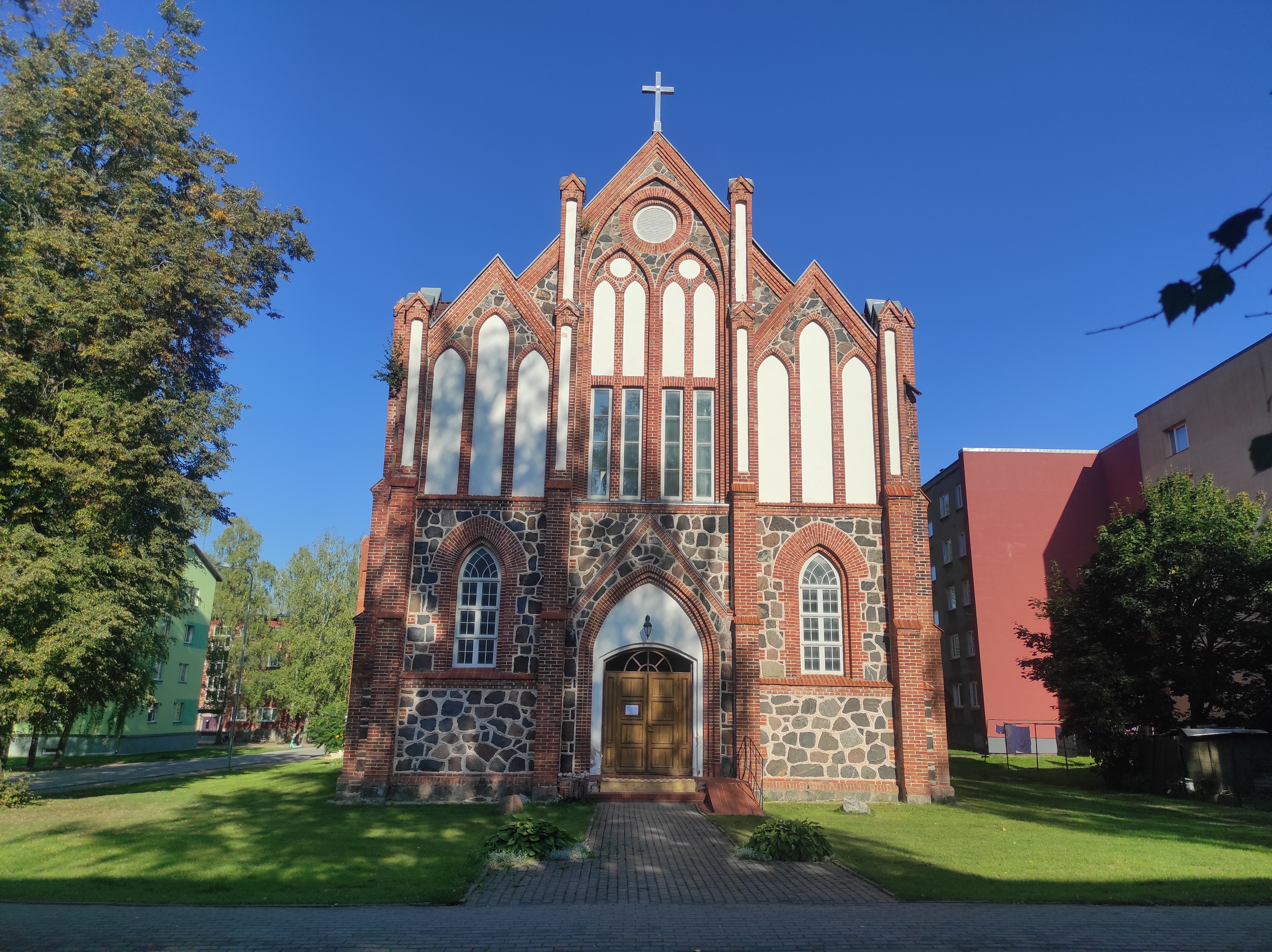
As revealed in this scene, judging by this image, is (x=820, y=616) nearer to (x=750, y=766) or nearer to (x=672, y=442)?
(x=750, y=766)

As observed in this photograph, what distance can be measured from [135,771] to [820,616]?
89.6ft

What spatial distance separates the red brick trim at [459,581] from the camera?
1917 centimetres

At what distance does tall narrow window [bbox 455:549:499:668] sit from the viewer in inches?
760

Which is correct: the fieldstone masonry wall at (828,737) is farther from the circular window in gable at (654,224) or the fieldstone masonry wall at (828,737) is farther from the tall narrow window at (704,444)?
the circular window in gable at (654,224)

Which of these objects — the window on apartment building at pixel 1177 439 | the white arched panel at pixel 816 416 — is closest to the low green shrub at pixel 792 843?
the white arched panel at pixel 816 416

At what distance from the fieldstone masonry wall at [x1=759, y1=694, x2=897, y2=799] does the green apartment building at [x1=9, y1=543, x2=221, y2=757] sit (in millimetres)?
34716

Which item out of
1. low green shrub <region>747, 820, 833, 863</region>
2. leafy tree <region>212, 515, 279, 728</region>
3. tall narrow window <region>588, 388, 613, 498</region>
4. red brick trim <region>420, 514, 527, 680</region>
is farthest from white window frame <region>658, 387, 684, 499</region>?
leafy tree <region>212, 515, 279, 728</region>

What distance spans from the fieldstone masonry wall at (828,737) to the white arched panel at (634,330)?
8404 millimetres

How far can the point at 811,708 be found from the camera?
19.1 metres

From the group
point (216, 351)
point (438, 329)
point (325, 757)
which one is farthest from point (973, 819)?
point (325, 757)

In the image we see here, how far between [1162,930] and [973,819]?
835cm

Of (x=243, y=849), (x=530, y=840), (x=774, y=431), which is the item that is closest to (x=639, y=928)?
(x=530, y=840)

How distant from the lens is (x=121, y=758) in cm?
4075

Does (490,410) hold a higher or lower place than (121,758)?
higher
